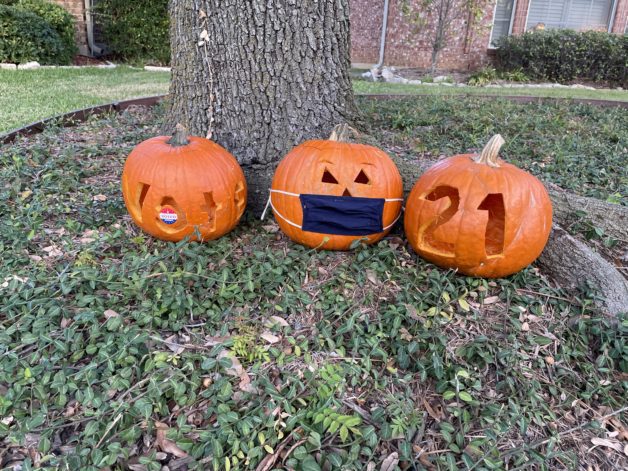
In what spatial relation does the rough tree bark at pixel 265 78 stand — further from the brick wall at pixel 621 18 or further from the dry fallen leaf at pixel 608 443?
the brick wall at pixel 621 18

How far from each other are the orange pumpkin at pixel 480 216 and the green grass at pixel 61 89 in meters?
4.29

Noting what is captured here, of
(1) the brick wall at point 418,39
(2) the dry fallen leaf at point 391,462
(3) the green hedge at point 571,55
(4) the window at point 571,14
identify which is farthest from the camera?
(4) the window at point 571,14

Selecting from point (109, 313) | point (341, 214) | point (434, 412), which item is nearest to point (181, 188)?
point (109, 313)

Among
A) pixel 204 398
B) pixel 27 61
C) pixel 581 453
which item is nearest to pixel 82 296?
pixel 204 398

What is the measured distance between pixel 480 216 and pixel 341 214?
0.69 metres

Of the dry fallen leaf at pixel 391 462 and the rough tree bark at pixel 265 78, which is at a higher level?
the rough tree bark at pixel 265 78

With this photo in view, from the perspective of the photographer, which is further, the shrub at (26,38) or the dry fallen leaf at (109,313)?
the shrub at (26,38)

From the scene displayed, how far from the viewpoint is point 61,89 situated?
7.08m

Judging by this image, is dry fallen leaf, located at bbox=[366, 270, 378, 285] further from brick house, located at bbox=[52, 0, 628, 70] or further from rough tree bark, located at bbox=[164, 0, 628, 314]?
brick house, located at bbox=[52, 0, 628, 70]

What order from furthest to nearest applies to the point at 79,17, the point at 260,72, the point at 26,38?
the point at 79,17
the point at 26,38
the point at 260,72

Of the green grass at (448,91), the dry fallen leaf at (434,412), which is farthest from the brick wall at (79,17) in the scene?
the dry fallen leaf at (434,412)

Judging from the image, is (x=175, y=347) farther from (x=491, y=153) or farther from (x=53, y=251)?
(x=491, y=153)

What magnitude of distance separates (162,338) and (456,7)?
13.4m

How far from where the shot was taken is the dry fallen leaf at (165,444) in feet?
5.33
